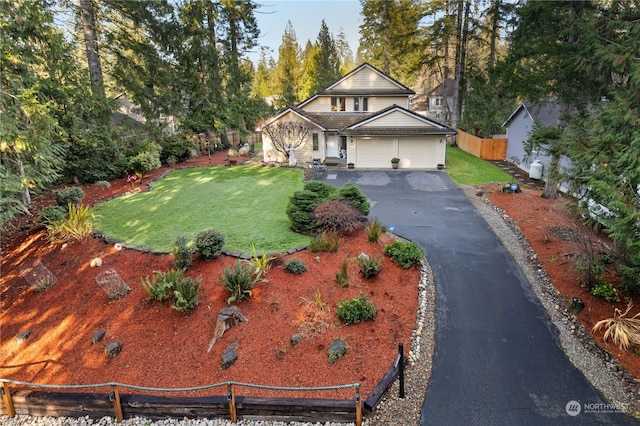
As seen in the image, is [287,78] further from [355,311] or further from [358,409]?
[358,409]

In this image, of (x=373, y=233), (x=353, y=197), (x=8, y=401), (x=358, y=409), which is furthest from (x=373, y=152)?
(x=8, y=401)

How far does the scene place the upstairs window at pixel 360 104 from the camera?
27.7m

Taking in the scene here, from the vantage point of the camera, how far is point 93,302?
822cm

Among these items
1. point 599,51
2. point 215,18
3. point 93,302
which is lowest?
point 93,302

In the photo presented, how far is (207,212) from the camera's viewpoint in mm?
13977

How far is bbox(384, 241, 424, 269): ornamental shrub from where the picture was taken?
966cm

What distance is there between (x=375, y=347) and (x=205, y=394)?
3133 millimetres

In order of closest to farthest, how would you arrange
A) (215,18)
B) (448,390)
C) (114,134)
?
(448,390)
(114,134)
(215,18)

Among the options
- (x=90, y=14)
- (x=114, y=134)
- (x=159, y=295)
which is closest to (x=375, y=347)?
(x=159, y=295)

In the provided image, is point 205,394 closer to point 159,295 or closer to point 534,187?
point 159,295

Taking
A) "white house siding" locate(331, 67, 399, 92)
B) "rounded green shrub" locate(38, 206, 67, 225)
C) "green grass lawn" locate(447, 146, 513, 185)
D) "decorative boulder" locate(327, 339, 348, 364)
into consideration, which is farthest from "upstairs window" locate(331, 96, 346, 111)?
"decorative boulder" locate(327, 339, 348, 364)

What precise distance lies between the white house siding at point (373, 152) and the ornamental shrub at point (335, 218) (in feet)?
43.6

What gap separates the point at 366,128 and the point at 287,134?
5440 millimetres

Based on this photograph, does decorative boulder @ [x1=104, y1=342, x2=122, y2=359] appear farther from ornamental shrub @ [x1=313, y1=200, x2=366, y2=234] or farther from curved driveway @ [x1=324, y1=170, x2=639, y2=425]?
ornamental shrub @ [x1=313, y1=200, x2=366, y2=234]
